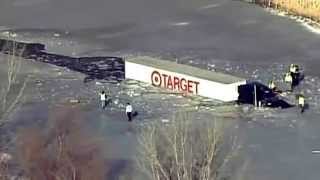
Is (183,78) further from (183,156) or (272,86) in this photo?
(183,156)

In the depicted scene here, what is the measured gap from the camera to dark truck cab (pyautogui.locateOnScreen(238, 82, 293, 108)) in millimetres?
32438

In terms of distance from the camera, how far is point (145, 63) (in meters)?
35.5

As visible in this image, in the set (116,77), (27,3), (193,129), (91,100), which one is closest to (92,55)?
(116,77)

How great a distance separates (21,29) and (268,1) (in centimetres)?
1158

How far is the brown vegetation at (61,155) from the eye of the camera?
22672mm

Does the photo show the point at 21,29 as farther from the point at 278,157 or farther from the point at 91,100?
the point at 278,157

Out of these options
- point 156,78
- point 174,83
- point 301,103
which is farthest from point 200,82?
point 301,103

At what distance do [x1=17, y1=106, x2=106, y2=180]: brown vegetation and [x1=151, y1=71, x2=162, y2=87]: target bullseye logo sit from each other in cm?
756

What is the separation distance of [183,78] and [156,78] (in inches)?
52.9

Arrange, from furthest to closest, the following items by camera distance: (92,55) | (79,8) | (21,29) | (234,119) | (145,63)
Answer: (79,8) < (21,29) < (92,55) < (145,63) < (234,119)

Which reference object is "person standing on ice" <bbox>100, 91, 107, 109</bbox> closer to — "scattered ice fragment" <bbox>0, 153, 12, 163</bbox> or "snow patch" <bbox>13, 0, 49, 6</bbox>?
"scattered ice fragment" <bbox>0, 153, 12, 163</bbox>

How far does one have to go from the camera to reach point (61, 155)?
23.3 meters

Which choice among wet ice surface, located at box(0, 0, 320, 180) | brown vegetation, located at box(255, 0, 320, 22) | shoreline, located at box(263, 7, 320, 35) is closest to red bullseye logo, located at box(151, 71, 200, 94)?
wet ice surface, located at box(0, 0, 320, 180)

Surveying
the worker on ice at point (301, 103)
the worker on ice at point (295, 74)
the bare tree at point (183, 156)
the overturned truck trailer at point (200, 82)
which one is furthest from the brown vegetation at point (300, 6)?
the bare tree at point (183, 156)
